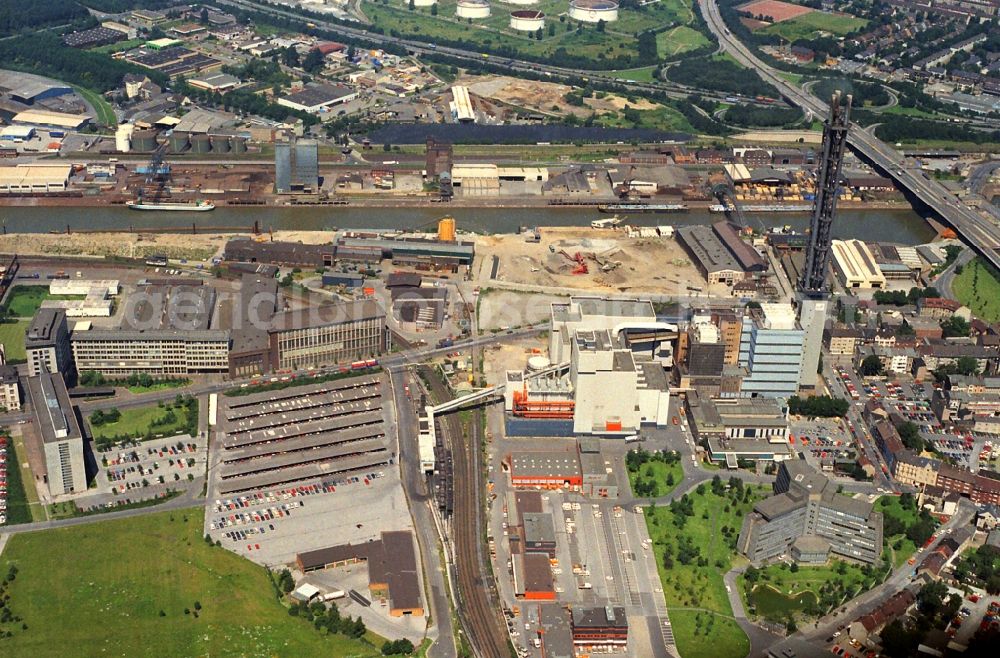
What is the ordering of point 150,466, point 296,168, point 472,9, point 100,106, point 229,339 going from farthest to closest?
point 472,9, point 100,106, point 296,168, point 229,339, point 150,466

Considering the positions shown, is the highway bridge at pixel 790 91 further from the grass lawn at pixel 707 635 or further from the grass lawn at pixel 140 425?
the grass lawn at pixel 140 425

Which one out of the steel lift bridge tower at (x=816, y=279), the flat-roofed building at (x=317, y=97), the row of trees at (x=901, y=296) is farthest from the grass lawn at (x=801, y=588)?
the flat-roofed building at (x=317, y=97)

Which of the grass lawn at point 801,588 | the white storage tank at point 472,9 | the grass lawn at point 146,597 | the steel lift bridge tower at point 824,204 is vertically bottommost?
the grass lawn at point 801,588

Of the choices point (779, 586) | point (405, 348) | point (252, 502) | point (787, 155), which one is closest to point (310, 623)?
point (252, 502)

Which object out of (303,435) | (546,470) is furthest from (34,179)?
(546,470)

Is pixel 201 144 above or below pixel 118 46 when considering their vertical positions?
below

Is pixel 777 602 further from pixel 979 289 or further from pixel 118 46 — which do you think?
pixel 118 46
